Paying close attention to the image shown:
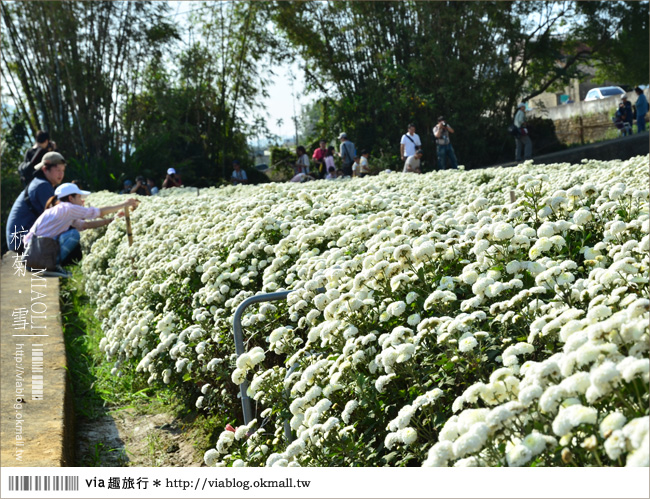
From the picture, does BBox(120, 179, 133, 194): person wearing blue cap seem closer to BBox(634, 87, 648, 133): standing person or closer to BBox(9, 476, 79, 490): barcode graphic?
BBox(634, 87, 648, 133): standing person

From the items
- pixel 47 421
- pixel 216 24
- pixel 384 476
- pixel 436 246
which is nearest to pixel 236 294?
pixel 47 421

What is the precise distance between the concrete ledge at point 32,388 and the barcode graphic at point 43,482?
46 cm

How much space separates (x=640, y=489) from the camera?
1.51 meters

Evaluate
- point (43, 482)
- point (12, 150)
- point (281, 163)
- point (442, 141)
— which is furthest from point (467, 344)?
point (281, 163)

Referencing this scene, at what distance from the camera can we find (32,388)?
384 centimetres

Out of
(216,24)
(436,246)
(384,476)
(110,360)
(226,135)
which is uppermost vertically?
(216,24)

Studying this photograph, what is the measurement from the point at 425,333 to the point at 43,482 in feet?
3.98

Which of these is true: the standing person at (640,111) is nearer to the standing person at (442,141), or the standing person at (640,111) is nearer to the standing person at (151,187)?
the standing person at (442,141)

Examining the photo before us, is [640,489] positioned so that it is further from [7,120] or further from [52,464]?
[7,120]

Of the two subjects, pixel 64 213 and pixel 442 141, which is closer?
pixel 64 213

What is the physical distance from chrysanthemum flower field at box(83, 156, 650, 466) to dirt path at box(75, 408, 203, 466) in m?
0.25

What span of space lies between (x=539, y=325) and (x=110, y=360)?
12.1 ft

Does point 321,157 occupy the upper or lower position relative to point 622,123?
lower

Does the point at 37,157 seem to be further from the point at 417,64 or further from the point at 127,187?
the point at 417,64
